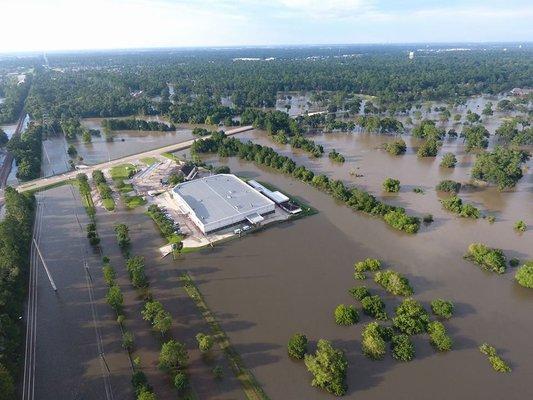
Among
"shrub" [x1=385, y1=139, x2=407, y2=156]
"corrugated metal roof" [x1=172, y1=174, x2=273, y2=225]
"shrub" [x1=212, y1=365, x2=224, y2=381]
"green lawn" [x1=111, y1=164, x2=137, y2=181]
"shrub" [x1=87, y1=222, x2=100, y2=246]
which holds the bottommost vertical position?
"shrub" [x1=212, y1=365, x2=224, y2=381]

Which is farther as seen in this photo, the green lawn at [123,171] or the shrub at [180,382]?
the green lawn at [123,171]

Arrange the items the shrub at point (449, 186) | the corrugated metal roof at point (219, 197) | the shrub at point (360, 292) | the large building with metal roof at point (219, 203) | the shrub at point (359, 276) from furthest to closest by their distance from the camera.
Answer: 1. the shrub at point (449, 186)
2. the corrugated metal roof at point (219, 197)
3. the large building with metal roof at point (219, 203)
4. the shrub at point (359, 276)
5. the shrub at point (360, 292)

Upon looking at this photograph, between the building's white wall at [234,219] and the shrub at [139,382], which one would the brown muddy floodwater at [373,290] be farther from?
the shrub at [139,382]

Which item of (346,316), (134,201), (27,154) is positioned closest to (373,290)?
(346,316)

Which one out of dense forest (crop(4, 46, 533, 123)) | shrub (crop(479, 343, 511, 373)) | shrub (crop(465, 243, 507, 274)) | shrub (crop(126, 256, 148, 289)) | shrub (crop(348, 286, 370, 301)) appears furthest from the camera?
dense forest (crop(4, 46, 533, 123))

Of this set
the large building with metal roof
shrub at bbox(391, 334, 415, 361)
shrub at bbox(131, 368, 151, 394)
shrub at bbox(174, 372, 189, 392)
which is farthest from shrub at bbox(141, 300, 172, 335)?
shrub at bbox(391, 334, 415, 361)

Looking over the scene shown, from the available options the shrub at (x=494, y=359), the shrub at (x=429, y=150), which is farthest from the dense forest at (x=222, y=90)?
the shrub at (x=494, y=359)

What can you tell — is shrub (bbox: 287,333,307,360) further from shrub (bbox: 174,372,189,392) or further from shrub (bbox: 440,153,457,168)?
shrub (bbox: 440,153,457,168)

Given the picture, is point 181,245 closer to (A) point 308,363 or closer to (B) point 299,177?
(A) point 308,363
